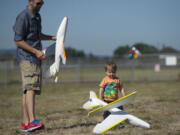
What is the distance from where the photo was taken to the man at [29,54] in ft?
12.5

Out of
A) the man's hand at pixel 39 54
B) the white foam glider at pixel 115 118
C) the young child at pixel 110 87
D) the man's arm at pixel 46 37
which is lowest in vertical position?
the white foam glider at pixel 115 118

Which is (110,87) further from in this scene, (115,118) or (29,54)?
(29,54)

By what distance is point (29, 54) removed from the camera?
12.9ft

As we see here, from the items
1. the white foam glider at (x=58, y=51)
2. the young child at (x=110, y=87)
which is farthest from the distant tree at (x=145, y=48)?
the white foam glider at (x=58, y=51)

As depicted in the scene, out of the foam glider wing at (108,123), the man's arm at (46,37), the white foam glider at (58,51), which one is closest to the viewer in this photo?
the foam glider wing at (108,123)

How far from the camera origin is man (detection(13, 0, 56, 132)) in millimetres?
3811

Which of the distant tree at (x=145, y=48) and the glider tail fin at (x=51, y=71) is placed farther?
the distant tree at (x=145, y=48)

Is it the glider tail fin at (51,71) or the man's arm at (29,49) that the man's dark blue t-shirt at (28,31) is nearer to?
the man's arm at (29,49)

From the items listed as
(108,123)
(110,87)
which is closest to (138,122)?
(108,123)

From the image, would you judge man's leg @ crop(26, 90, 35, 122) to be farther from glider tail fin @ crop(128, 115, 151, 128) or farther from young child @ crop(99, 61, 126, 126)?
glider tail fin @ crop(128, 115, 151, 128)

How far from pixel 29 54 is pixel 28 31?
331mm

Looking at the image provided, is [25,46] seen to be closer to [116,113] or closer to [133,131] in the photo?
[116,113]

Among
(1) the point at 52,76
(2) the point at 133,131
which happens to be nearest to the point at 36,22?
(1) the point at 52,76

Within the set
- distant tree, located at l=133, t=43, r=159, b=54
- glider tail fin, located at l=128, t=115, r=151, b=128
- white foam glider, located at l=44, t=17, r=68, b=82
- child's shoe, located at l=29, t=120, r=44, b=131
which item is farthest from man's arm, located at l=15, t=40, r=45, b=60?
distant tree, located at l=133, t=43, r=159, b=54
